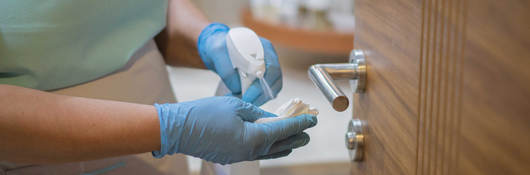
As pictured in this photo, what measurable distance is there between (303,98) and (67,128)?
160 cm

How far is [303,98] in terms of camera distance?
2191 millimetres

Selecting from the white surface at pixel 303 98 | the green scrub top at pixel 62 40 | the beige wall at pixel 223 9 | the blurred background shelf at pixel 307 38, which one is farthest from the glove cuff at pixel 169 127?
the beige wall at pixel 223 9

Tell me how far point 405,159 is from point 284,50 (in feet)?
6.86

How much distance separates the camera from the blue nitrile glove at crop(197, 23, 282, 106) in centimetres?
90

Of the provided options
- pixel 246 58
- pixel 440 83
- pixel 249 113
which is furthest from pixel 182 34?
pixel 440 83

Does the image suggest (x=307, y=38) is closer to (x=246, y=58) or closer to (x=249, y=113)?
(x=246, y=58)

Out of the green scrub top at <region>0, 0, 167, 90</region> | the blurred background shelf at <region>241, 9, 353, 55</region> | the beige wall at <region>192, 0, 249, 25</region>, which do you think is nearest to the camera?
the green scrub top at <region>0, 0, 167, 90</region>

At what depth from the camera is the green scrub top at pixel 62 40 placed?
2.55ft

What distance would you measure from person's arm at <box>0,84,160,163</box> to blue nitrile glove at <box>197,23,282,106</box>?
0.25m

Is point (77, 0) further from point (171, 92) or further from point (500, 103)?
point (500, 103)

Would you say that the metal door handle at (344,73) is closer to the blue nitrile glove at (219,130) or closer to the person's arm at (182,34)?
the blue nitrile glove at (219,130)

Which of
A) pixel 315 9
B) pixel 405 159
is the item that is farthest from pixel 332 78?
pixel 315 9

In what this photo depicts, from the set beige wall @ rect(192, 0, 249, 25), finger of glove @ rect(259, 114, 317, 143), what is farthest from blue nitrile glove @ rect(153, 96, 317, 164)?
beige wall @ rect(192, 0, 249, 25)

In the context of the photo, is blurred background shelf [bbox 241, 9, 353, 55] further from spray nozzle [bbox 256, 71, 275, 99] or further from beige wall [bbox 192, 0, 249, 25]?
spray nozzle [bbox 256, 71, 275, 99]
